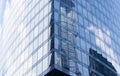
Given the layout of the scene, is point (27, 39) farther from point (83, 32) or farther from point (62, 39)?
point (62, 39)

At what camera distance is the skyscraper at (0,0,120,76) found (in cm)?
5262

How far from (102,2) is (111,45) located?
10334mm

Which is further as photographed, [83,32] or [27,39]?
[27,39]

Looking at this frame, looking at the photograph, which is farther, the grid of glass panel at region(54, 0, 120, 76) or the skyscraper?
the grid of glass panel at region(54, 0, 120, 76)

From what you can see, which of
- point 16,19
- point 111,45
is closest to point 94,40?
point 111,45

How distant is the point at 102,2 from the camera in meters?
75.8

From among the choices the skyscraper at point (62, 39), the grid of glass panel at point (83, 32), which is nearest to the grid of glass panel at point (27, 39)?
the skyscraper at point (62, 39)

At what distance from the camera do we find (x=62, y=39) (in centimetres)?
5331

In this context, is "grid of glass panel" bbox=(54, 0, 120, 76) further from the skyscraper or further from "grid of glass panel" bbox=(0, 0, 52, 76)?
"grid of glass panel" bbox=(0, 0, 52, 76)

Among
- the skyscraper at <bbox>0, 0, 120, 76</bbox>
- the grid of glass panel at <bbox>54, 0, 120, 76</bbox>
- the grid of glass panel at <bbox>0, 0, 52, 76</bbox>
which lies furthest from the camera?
the grid of glass panel at <bbox>0, 0, 52, 76</bbox>

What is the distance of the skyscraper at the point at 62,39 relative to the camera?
173 feet

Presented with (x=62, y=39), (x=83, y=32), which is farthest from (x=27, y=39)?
(x=62, y=39)

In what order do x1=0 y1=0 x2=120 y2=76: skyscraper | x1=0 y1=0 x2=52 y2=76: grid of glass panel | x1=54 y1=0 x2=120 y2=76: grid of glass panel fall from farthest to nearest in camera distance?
x1=0 y1=0 x2=52 y2=76: grid of glass panel, x1=54 y1=0 x2=120 y2=76: grid of glass panel, x1=0 y1=0 x2=120 y2=76: skyscraper

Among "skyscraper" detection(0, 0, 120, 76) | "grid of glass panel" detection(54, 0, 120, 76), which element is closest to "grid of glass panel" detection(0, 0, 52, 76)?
"skyscraper" detection(0, 0, 120, 76)
